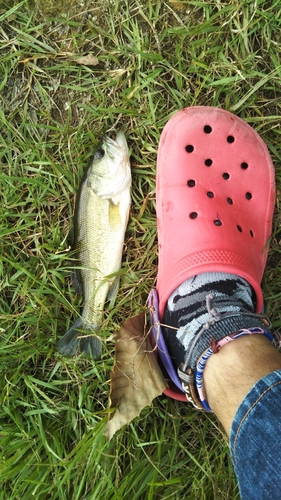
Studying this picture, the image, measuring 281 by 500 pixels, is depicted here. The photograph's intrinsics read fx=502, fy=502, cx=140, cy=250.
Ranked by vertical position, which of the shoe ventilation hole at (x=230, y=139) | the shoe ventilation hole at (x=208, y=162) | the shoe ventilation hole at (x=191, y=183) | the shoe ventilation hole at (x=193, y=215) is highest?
the shoe ventilation hole at (x=230, y=139)

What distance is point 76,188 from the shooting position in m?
2.54

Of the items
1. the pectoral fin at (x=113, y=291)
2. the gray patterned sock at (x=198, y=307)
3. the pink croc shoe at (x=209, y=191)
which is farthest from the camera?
the pectoral fin at (x=113, y=291)

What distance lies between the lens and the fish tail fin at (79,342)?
248 centimetres

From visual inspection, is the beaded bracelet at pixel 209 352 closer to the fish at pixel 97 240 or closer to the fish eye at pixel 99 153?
the fish at pixel 97 240

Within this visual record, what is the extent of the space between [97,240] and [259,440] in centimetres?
125

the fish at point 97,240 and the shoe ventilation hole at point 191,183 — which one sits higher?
the shoe ventilation hole at point 191,183

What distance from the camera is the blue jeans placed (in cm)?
155

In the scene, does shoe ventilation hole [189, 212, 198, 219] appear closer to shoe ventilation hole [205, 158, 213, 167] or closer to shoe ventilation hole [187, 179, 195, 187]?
shoe ventilation hole [187, 179, 195, 187]

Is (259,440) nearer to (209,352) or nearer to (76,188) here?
(209,352)

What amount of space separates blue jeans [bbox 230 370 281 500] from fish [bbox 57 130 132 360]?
3.21 feet

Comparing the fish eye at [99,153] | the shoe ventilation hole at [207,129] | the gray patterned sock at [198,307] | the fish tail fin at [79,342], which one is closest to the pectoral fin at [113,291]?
the fish tail fin at [79,342]

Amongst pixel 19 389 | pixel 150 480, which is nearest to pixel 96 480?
pixel 150 480

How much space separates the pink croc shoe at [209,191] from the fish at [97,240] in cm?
19

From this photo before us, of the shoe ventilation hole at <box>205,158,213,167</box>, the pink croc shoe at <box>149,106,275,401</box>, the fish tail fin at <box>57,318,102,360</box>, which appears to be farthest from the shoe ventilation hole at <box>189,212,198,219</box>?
the fish tail fin at <box>57,318,102,360</box>
